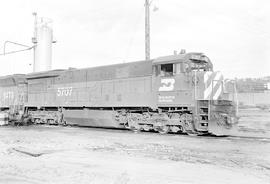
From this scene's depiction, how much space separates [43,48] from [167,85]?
24.6 m

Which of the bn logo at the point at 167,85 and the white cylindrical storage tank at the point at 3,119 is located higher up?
the bn logo at the point at 167,85

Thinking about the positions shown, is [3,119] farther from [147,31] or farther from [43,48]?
[43,48]

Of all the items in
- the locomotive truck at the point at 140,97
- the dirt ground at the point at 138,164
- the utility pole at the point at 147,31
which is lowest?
the dirt ground at the point at 138,164

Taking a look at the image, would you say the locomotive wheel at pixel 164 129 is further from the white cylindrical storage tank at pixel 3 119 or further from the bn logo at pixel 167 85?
the white cylindrical storage tank at pixel 3 119

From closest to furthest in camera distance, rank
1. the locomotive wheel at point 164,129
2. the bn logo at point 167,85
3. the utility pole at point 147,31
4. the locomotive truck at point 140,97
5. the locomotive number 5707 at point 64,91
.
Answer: the locomotive truck at point 140,97, the bn logo at point 167,85, the locomotive wheel at point 164,129, the utility pole at point 147,31, the locomotive number 5707 at point 64,91

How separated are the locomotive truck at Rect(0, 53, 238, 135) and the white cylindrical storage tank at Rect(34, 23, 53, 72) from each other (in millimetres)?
12491

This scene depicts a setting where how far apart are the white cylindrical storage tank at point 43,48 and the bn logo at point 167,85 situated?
2316cm

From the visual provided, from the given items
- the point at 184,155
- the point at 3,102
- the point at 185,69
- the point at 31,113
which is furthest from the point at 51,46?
the point at 184,155

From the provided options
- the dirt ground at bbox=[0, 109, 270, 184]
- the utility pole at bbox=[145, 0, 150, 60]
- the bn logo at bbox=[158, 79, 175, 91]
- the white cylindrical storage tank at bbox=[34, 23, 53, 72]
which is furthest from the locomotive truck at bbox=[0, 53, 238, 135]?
the white cylindrical storage tank at bbox=[34, 23, 53, 72]

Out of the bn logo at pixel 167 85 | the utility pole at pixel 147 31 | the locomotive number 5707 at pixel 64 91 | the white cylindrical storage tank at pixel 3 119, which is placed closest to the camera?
the bn logo at pixel 167 85

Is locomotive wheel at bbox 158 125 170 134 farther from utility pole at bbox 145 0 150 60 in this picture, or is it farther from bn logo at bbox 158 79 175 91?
→ utility pole at bbox 145 0 150 60

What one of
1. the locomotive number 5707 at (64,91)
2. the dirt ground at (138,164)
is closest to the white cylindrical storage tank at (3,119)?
the locomotive number 5707 at (64,91)

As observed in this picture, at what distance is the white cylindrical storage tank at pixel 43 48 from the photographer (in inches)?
1422

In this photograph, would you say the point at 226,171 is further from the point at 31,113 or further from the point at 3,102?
the point at 3,102
